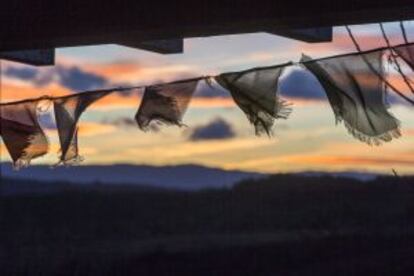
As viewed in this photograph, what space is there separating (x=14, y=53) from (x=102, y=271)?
2.77 meters

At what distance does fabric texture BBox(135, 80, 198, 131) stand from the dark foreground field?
2508 millimetres

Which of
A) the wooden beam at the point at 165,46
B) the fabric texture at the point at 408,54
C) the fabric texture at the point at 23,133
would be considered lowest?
the fabric texture at the point at 23,133

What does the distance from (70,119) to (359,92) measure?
6.83 ft

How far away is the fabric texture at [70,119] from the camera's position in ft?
21.9

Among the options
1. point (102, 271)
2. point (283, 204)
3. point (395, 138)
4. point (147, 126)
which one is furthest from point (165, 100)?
point (102, 271)

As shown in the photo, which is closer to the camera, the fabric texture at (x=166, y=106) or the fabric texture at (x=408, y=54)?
the fabric texture at (x=408, y=54)

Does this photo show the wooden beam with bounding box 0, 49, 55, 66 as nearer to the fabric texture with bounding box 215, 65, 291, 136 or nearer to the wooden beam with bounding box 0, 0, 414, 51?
the wooden beam with bounding box 0, 0, 414, 51

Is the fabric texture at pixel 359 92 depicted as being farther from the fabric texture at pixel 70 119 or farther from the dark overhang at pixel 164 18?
the fabric texture at pixel 70 119

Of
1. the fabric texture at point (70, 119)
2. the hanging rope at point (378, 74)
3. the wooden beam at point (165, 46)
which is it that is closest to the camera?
the hanging rope at point (378, 74)

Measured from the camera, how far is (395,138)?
549cm

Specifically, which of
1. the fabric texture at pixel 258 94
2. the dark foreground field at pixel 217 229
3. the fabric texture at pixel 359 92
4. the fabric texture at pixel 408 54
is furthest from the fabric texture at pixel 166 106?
the dark foreground field at pixel 217 229

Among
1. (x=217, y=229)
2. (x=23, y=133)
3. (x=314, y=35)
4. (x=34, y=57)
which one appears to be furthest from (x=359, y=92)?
(x=217, y=229)

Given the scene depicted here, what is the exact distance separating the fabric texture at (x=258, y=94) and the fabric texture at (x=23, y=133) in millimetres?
1534

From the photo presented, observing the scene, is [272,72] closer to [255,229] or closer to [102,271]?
[255,229]
